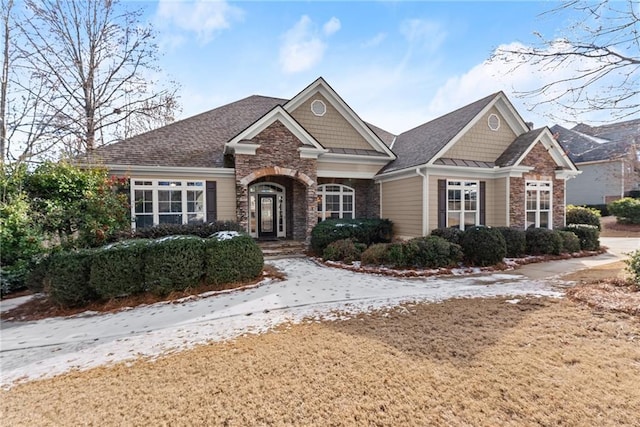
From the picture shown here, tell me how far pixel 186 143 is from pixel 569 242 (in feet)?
53.2

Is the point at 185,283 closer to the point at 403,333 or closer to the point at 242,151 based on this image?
the point at 403,333

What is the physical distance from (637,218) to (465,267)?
17.5m

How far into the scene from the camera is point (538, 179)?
13.1 m

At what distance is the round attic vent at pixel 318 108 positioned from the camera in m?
14.0

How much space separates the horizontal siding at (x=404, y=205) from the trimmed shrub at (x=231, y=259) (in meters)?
6.95

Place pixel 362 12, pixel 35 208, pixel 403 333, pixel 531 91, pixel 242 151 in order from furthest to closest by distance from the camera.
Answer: pixel 242 151, pixel 362 12, pixel 35 208, pixel 531 91, pixel 403 333

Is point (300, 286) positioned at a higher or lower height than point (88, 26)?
lower

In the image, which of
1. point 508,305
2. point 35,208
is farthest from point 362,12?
point 35,208

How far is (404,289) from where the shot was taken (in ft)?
23.6

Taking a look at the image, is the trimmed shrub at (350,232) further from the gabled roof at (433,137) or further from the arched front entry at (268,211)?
the arched front entry at (268,211)

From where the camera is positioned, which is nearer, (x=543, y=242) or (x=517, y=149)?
(x=543, y=242)

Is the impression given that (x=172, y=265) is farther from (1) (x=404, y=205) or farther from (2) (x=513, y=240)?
(2) (x=513, y=240)

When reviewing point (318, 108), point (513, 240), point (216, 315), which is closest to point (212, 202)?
point (318, 108)

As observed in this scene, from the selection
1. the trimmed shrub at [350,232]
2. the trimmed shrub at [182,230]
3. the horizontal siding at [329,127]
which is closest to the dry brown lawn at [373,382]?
the trimmed shrub at [182,230]
